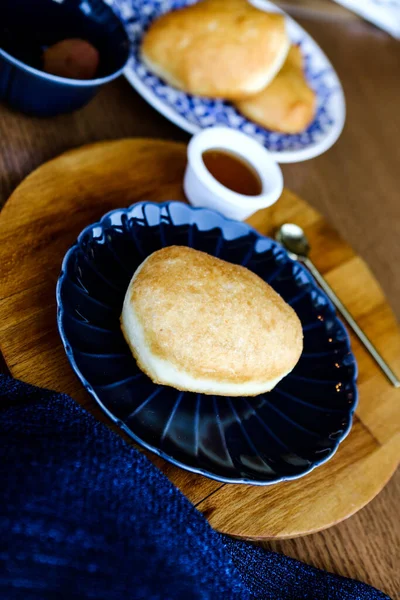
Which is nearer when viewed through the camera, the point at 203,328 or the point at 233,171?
the point at 203,328

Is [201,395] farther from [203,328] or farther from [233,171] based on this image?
[233,171]

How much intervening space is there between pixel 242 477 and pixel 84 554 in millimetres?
207

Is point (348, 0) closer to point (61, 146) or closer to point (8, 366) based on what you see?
point (61, 146)

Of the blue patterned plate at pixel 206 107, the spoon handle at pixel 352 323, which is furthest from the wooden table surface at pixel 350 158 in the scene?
the spoon handle at pixel 352 323

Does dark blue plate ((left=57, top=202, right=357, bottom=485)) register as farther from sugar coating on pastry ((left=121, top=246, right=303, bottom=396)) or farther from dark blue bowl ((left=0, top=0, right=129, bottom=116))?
dark blue bowl ((left=0, top=0, right=129, bottom=116))

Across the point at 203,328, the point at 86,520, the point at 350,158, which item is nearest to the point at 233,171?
the point at 203,328

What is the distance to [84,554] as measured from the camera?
390 millimetres

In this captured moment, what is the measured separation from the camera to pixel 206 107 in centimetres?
94

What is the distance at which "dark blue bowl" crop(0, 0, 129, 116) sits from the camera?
27.8 inches

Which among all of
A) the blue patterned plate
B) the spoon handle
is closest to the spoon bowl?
the spoon handle

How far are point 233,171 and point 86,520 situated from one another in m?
0.57

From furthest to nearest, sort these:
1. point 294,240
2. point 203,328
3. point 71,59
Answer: point 294,240
point 71,59
point 203,328

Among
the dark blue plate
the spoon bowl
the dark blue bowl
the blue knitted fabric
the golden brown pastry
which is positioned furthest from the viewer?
the golden brown pastry

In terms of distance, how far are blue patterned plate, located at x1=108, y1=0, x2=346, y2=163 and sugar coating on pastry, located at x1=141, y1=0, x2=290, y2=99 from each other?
3 cm
